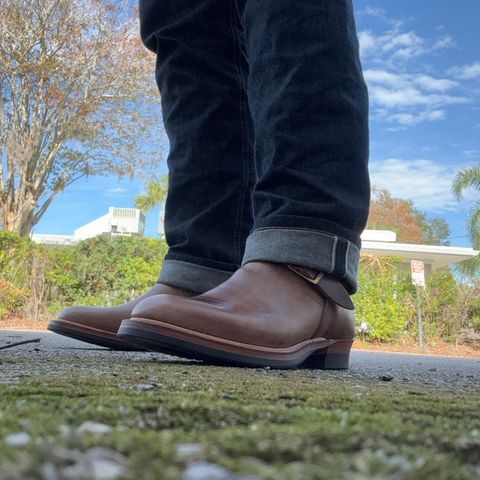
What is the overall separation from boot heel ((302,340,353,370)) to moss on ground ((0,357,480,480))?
0.78 m

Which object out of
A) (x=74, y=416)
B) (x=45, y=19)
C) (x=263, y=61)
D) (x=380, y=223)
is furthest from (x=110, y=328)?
(x=380, y=223)

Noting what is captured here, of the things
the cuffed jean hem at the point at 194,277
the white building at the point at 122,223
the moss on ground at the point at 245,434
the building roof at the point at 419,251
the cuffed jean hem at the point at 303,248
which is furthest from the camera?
the white building at the point at 122,223

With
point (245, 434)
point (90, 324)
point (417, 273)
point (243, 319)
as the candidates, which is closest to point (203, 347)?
point (243, 319)

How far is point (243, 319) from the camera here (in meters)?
1.19

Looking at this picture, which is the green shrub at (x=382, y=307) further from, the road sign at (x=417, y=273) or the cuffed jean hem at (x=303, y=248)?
the cuffed jean hem at (x=303, y=248)

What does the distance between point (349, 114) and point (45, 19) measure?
13.1 meters

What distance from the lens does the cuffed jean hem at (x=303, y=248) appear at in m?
1.19

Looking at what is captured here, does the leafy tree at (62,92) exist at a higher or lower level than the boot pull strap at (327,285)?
higher

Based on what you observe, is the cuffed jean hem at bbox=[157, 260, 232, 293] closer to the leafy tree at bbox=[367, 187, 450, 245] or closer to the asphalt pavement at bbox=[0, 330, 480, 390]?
the asphalt pavement at bbox=[0, 330, 480, 390]

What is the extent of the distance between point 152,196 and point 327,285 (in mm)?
26008

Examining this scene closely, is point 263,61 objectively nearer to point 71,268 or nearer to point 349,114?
point 349,114

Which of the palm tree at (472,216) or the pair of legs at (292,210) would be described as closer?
the pair of legs at (292,210)

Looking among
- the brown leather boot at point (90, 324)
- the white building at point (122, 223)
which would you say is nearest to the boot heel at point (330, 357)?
the brown leather boot at point (90, 324)

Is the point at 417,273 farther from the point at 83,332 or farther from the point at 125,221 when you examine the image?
the point at 125,221
